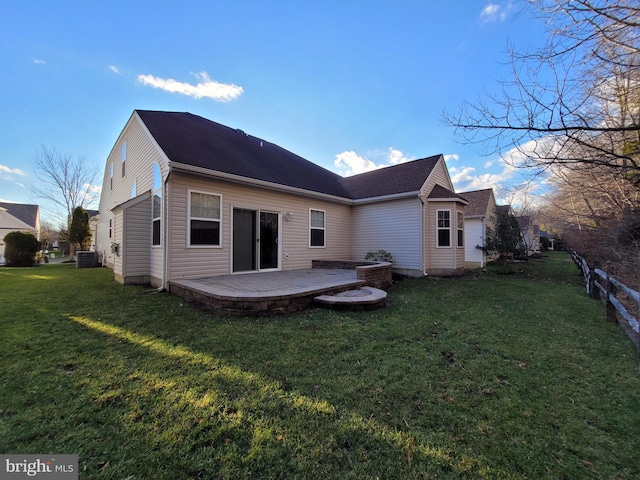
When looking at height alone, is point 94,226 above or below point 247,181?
below

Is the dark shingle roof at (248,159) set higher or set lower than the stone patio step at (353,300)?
higher

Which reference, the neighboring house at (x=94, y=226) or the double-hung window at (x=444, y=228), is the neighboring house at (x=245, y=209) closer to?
the double-hung window at (x=444, y=228)

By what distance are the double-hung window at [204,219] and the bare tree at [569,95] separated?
241 inches

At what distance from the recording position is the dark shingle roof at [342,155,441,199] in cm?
1091

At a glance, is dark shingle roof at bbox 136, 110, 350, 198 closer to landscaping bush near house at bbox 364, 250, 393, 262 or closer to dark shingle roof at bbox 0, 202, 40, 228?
landscaping bush near house at bbox 364, 250, 393, 262

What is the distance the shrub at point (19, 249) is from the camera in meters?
14.1

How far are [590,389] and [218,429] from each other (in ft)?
11.9

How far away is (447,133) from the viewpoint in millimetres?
4508

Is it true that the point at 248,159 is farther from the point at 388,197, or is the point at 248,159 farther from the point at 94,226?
the point at 94,226

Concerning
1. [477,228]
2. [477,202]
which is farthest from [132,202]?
[477,202]

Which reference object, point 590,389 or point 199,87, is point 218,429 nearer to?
point 590,389

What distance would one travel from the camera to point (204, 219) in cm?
735

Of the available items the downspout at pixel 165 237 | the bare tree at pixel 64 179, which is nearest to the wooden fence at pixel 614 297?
the downspout at pixel 165 237

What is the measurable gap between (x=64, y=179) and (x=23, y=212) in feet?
51.0
